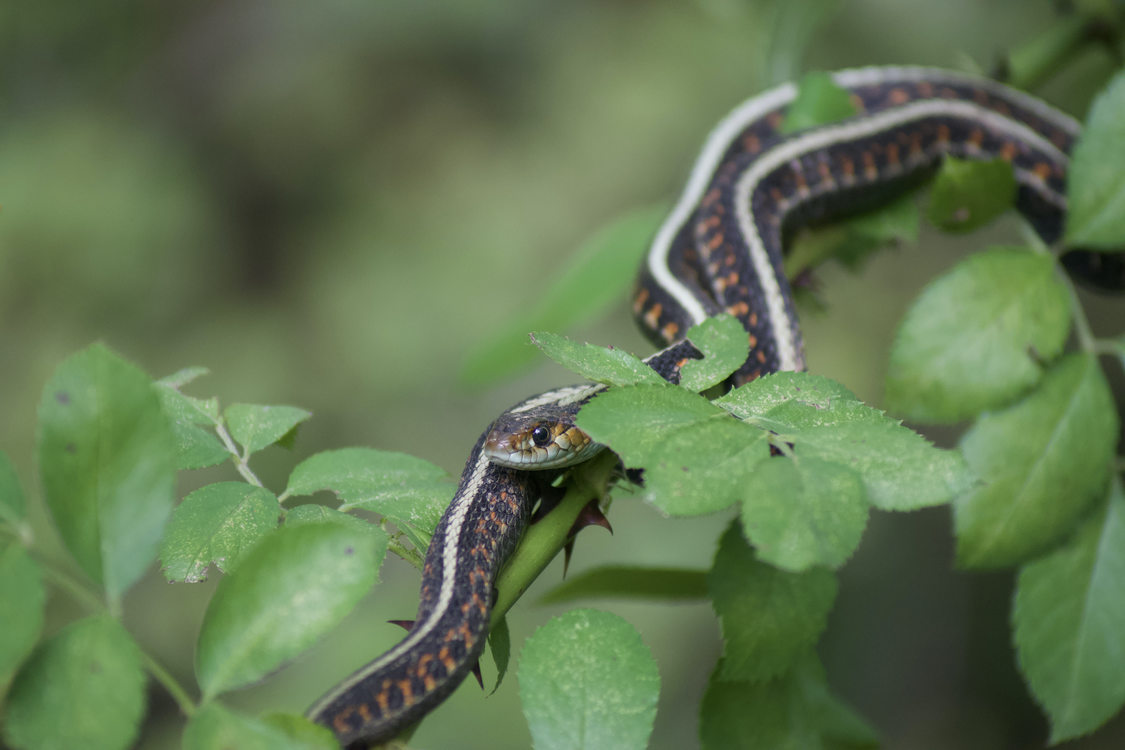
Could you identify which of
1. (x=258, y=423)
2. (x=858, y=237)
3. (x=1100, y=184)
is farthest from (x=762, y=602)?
(x=858, y=237)

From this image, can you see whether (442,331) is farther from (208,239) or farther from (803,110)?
(803,110)

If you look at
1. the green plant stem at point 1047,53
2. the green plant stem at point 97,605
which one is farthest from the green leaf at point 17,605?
the green plant stem at point 1047,53

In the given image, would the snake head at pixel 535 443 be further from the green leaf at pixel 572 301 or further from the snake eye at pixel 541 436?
the green leaf at pixel 572 301

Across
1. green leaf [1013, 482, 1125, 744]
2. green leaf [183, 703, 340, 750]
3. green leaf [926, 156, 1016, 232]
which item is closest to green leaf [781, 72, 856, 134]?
green leaf [926, 156, 1016, 232]

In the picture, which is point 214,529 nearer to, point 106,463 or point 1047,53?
point 106,463

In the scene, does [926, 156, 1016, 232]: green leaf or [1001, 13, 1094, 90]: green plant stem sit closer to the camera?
[926, 156, 1016, 232]: green leaf

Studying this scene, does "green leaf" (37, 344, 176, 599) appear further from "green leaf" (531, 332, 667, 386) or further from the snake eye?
the snake eye
